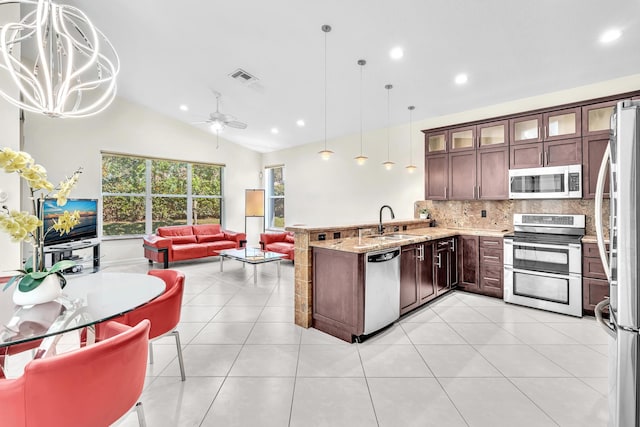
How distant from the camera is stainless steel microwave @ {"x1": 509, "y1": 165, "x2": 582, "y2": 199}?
3695mm

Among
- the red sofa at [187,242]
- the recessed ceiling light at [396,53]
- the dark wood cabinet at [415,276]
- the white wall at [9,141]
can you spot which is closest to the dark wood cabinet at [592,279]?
the dark wood cabinet at [415,276]

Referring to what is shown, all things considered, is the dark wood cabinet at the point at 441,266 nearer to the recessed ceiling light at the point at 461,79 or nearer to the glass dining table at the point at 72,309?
the recessed ceiling light at the point at 461,79

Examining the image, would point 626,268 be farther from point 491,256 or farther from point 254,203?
point 254,203

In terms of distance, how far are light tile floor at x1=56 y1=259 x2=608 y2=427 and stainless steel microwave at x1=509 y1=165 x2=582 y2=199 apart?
4.99 feet

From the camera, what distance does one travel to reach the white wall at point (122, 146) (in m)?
5.60

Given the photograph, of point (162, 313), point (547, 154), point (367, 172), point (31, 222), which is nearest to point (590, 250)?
point (547, 154)

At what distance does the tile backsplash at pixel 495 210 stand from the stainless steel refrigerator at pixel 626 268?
2947 mm

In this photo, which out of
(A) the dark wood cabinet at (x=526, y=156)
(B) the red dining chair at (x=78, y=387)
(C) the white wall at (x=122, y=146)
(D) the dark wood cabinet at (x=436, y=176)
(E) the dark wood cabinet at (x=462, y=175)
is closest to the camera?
(B) the red dining chair at (x=78, y=387)

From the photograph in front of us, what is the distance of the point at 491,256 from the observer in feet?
13.6

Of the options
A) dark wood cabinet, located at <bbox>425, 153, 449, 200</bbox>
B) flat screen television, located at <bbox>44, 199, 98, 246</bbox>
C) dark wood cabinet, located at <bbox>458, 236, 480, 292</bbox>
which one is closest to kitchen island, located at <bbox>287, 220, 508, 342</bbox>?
dark wood cabinet, located at <bbox>458, 236, 480, 292</bbox>

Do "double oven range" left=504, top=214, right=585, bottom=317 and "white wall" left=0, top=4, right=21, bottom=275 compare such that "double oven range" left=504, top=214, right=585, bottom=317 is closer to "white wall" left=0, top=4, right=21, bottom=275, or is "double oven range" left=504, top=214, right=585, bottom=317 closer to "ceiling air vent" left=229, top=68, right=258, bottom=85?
"ceiling air vent" left=229, top=68, right=258, bottom=85

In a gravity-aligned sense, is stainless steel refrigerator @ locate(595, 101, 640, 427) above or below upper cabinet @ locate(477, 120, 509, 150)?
below

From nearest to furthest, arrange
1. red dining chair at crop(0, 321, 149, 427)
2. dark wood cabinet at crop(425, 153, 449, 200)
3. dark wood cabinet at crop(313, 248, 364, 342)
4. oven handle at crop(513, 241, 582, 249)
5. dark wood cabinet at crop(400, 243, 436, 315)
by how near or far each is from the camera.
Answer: red dining chair at crop(0, 321, 149, 427)
dark wood cabinet at crop(313, 248, 364, 342)
dark wood cabinet at crop(400, 243, 436, 315)
oven handle at crop(513, 241, 582, 249)
dark wood cabinet at crop(425, 153, 449, 200)

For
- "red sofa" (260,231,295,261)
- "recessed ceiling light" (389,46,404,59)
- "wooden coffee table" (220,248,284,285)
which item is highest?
"recessed ceiling light" (389,46,404,59)
